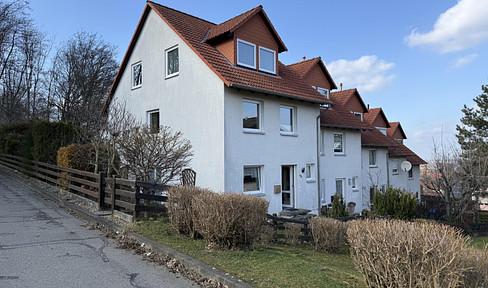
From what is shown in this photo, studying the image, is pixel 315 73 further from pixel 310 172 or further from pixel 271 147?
pixel 271 147

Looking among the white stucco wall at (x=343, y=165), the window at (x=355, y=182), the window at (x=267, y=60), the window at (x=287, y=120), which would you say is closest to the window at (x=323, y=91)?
the white stucco wall at (x=343, y=165)

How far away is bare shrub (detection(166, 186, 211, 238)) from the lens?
23.7 ft

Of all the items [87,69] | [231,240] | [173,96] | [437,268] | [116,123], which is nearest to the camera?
[437,268]

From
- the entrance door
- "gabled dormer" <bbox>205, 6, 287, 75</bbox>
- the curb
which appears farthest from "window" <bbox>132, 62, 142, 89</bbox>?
the entrance door

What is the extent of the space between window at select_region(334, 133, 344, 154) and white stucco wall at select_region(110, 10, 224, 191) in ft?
32.3

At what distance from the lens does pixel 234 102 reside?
12.6 m

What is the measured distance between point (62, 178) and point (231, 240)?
10.3 meters

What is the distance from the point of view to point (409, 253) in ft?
11.1

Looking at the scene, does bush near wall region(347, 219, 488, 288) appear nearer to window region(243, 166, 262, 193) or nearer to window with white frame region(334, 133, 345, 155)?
window region(243, 166, 262, 193)

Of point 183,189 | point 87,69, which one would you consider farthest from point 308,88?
point 87,69

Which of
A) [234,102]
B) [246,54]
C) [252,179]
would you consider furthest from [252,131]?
[246,54]

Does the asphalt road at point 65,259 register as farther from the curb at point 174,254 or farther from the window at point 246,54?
the window at point 246,54

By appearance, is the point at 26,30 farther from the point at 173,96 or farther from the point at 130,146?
the point at 130,146

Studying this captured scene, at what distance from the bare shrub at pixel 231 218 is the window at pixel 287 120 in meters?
8.47
